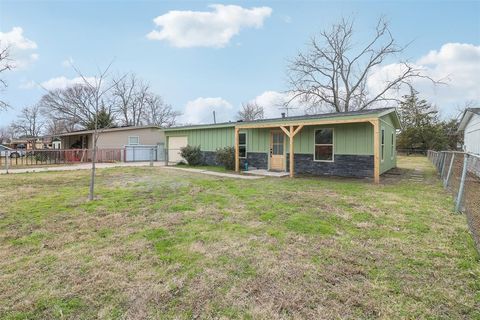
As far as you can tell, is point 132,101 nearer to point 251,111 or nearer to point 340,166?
point 251,111

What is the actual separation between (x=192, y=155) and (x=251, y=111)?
31.0m

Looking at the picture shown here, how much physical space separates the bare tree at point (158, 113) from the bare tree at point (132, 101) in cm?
75

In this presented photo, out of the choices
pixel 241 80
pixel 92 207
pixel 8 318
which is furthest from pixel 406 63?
pixel 8 318

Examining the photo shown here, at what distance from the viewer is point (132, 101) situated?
40781mm

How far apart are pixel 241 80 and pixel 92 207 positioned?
1936 cm

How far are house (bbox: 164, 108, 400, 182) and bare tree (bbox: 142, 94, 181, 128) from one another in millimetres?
30195

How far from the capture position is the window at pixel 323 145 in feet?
37.0

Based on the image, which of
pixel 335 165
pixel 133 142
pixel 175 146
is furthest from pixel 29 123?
pixel 335 165

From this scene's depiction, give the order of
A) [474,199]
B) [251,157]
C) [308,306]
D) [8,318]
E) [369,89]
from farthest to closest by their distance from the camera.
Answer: [369,89], [251,157], [474,199], [308,306], [8,318]

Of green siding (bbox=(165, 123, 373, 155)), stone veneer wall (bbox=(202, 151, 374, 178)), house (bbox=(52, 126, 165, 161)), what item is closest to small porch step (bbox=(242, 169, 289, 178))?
stone veneer wall (bbox=(202, 151, 374, 178))

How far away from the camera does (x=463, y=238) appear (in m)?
3.94

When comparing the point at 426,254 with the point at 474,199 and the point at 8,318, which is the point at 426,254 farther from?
the point at 8,318

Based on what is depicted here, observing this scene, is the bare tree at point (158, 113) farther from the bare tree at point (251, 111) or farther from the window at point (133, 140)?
the window at point (133, 140)

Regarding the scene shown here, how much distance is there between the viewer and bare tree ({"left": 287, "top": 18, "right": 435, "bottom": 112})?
26391 millimetres
